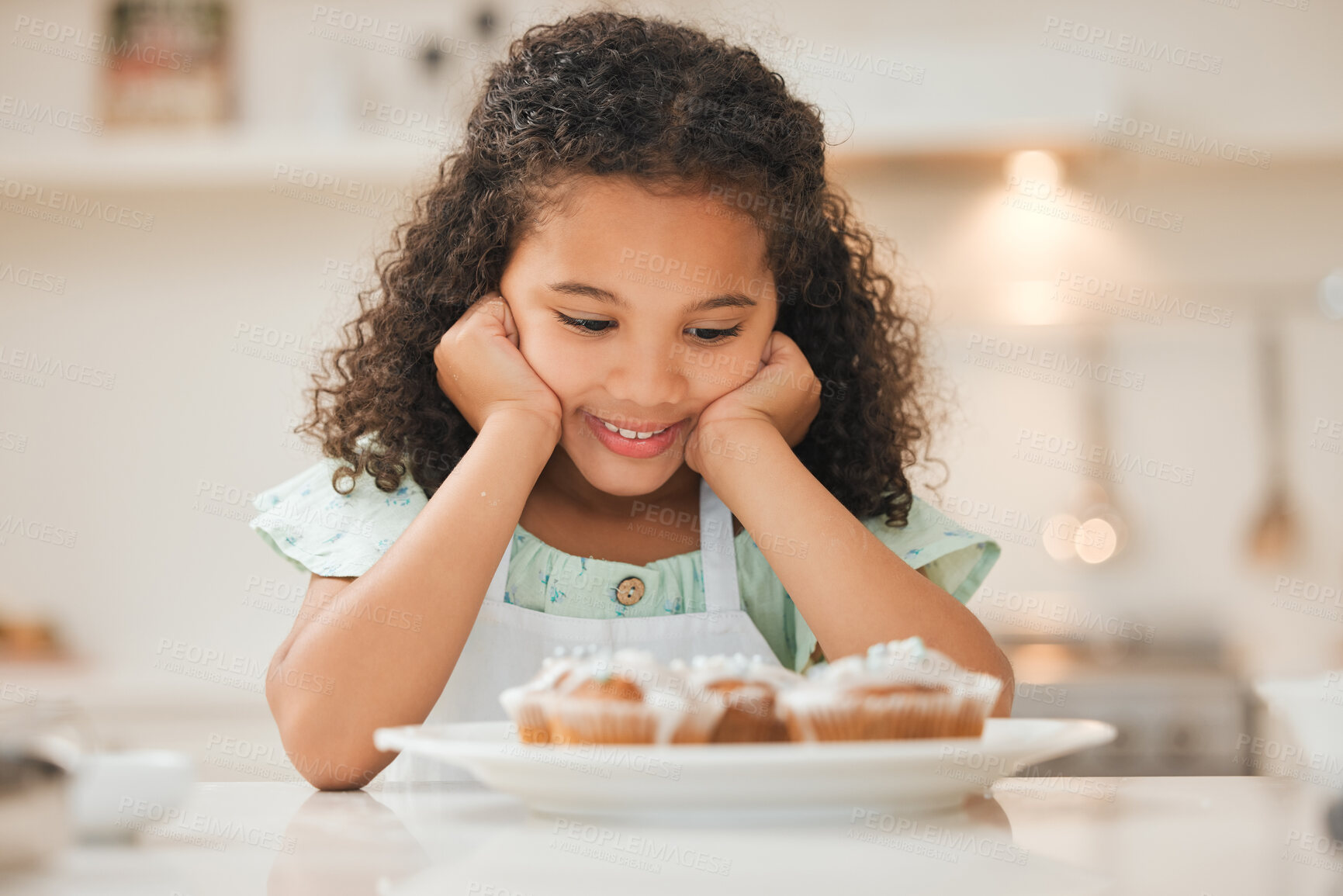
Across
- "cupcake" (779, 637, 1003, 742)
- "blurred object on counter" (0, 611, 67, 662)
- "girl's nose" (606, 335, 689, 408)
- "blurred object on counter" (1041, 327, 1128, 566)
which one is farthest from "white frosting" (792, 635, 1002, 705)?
"blurred object on counter" (0, 611, 67, 662)

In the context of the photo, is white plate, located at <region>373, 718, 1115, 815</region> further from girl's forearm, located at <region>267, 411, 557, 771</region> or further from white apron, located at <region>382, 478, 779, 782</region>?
white apron, located at <region>382, 478, 779, 782</region>

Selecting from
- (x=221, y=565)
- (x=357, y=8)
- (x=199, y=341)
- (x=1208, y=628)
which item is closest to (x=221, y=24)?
(x=357, y=8)

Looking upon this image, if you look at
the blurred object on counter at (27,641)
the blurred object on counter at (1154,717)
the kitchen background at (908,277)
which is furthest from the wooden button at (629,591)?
the blurred object on counter at (27,641)

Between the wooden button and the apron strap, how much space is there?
0.21 ft

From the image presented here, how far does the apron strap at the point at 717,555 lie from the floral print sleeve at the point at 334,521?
11.0 inches

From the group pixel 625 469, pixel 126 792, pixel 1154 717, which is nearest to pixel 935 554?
pixel 625 469

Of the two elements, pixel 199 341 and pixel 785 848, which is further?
pixel 199 341

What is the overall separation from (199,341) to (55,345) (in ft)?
1.10

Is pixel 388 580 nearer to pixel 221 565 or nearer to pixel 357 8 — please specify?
pixel 221 565

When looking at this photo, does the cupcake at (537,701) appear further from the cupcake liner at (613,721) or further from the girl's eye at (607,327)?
the girl's eye at (607,327)

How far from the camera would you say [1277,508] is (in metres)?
2.54

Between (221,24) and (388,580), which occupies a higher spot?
(221,24)

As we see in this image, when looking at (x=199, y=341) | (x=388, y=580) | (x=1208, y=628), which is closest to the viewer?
(x=388, y=580)

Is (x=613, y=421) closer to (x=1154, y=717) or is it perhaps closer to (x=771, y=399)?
(x=771, y=399)
